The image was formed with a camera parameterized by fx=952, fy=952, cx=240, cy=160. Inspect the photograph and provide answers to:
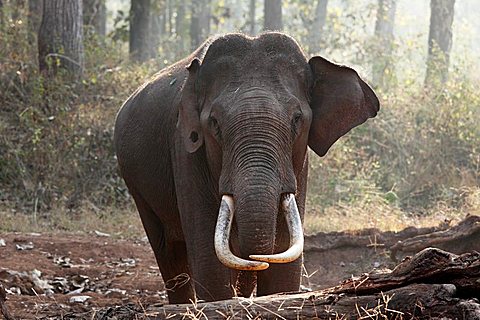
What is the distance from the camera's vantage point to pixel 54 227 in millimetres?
13102

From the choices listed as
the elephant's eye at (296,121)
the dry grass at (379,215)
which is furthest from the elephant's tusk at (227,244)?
the dry grass at (379,215)

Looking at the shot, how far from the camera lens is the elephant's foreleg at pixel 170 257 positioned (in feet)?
26.7

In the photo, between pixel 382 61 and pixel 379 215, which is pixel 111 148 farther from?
pixel 382 61

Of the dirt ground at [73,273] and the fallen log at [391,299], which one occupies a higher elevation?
the fallen log at [391,299]

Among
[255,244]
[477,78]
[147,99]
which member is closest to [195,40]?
[477,78]

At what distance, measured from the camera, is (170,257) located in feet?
27.4

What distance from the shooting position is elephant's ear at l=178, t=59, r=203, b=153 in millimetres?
6492

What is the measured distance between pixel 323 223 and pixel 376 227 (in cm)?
121

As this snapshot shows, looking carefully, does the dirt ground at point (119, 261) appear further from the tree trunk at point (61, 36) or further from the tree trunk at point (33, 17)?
the tree trunk at point (33, 17)

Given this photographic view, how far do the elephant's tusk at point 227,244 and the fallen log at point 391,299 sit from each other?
0.77ft

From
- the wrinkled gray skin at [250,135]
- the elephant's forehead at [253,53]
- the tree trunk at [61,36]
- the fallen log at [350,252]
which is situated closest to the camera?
the wrinkled gray skin at [250,135]

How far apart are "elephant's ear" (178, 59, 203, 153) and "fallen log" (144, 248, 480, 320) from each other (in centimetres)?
184

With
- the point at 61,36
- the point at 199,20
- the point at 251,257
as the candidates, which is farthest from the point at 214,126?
the point at 199,20

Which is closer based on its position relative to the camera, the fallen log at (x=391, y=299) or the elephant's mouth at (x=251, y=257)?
the fallen log at (x=391, y=299)
